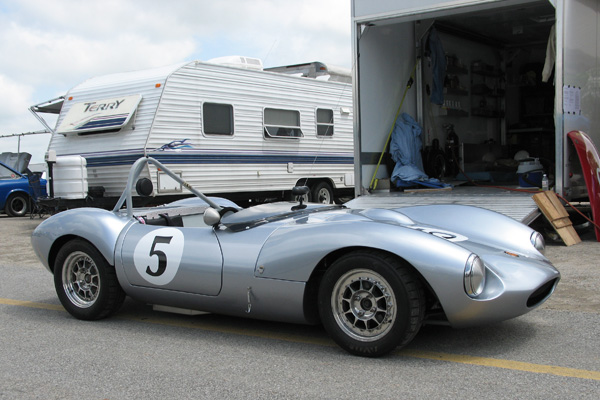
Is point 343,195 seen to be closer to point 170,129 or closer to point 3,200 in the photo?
point 170,129

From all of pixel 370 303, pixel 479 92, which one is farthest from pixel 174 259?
pixel 479 92

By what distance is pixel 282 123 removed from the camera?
13.9m

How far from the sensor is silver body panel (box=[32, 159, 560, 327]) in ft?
11.6

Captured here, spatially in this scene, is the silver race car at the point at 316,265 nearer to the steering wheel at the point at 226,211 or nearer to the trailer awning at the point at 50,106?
the steering wheel at the point at 226,211

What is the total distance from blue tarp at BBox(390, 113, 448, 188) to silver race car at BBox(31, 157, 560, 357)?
571 centimetres

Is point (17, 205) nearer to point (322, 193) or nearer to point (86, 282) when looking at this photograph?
point (322, 193)

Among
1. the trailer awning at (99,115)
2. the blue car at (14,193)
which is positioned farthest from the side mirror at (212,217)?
the blue car at (14,193)

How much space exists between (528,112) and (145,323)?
11956 millimetres

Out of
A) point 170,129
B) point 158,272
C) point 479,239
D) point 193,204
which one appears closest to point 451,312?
point 479,239

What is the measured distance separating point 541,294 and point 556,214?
4737 millimetres

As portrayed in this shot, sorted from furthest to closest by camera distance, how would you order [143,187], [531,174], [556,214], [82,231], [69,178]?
[69,178]
[531,174]
[556,214]
[82,231]
[143,187]

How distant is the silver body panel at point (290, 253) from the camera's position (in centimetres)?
354

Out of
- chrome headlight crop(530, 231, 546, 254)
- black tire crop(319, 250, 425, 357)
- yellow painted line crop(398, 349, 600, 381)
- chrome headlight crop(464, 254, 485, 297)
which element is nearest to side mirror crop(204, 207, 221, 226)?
black tire crop(319, 250, 425, 357)

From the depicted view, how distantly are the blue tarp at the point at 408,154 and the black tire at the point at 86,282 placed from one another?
6547 millimetres
